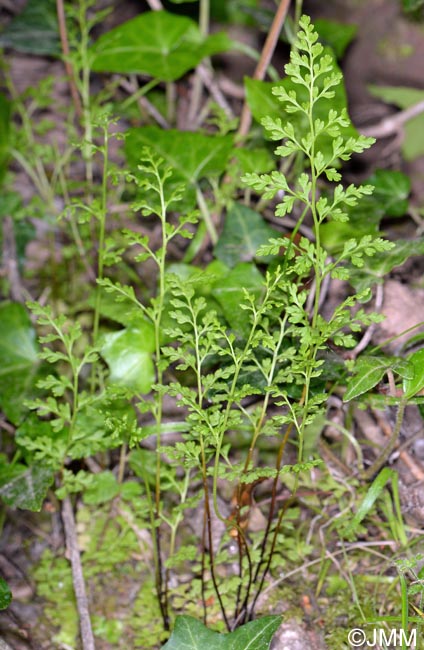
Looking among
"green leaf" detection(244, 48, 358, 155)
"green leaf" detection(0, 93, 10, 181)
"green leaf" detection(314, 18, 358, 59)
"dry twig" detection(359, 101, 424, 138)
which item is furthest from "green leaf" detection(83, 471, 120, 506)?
"green leaf" detection(314, 18, 358, 59)

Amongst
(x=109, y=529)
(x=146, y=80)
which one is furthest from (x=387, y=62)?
(x=109, y=529)

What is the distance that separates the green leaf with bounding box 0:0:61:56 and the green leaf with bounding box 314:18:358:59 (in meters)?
1.08

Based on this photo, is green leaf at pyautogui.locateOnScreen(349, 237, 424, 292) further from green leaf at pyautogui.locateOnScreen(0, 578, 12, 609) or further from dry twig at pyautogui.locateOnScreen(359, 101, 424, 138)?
green leaf at pyautogui.locateOnScreen(0, 578, 12, 609)

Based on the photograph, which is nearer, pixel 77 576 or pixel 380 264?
pixel 77 576

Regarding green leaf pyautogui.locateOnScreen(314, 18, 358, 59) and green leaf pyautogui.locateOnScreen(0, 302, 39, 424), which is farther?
green leaf pyautogui.locateOnScreen(314, 18, 358, 59)

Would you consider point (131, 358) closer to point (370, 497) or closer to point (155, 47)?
Answer: point (370, 497)

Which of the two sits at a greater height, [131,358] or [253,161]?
[253,161]

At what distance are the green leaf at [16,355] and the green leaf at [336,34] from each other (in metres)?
1.69

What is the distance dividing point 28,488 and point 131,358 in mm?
447

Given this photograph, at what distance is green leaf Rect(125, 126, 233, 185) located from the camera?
7.04ft

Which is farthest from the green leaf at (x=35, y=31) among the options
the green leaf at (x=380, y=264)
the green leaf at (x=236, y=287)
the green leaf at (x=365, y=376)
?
the green leaf at (x=365, y=376)

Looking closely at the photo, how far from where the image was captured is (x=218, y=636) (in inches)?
57.5

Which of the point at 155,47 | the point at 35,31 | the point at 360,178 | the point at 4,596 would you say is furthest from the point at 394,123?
the point at 4,596

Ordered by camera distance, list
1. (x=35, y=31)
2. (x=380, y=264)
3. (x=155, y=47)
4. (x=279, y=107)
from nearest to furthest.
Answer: (x=380, y=264), (x=279, y=107), (x=155, y=47), (x=35, y=31)
